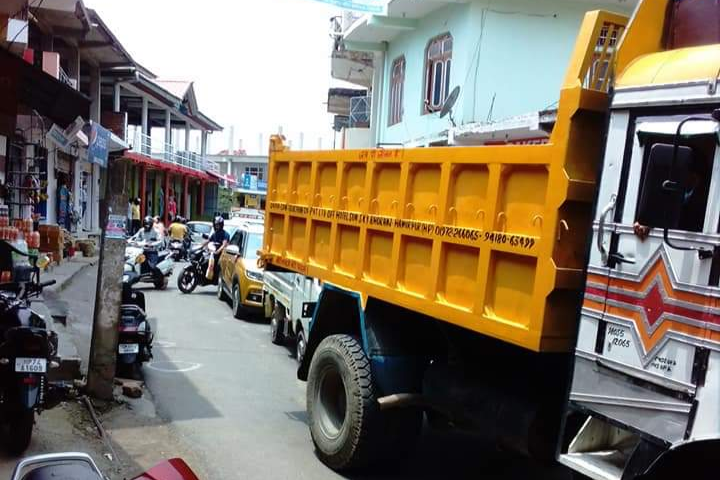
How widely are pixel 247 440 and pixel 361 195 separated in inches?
93.0

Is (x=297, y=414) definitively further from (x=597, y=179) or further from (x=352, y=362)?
(x=597, y=179)

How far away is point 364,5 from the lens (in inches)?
504

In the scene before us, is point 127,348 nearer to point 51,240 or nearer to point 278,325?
point 278,325

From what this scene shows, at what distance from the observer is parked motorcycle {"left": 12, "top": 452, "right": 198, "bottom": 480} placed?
8.36 ft

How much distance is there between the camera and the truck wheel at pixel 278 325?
937 cm

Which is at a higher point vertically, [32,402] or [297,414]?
[32,402]

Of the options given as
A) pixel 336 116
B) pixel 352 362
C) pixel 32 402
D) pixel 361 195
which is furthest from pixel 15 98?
pixel 336 116

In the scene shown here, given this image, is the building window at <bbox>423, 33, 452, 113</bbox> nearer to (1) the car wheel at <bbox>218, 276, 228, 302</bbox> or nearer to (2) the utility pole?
(1) the car wheel at <bbox>218, 276, 228, 302</bbox>

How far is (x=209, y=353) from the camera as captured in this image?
8.77 meters

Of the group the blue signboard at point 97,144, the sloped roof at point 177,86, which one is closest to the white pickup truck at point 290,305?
the blue signboard at point 97,144

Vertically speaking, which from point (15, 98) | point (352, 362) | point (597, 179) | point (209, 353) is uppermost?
point (15, 98)

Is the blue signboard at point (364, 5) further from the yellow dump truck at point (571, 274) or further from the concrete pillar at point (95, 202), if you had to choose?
the concrete pillar at point (95, 202)

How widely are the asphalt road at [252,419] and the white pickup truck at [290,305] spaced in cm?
30

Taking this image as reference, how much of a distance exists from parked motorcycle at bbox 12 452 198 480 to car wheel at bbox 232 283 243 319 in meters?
8.76
